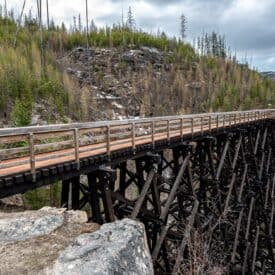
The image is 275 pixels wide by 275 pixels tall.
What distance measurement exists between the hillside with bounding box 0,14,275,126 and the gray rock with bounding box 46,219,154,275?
554 inches

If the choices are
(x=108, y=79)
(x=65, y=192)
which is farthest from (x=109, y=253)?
(x=108, y=79)

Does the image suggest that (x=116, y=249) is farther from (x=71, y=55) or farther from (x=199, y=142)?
(x=71, y=55)

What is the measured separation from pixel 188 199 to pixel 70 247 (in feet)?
23.2

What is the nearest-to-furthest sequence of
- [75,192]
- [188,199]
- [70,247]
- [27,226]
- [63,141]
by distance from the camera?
[70,247]
[27,226]
[63,141]
[75,192]
[188,199]

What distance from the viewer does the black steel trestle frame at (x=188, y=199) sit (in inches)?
348

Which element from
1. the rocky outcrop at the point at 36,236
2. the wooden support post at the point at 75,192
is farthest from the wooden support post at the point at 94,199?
the rocky outcrop at the point at 36,236

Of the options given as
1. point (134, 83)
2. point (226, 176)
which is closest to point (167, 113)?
point (134, 83)

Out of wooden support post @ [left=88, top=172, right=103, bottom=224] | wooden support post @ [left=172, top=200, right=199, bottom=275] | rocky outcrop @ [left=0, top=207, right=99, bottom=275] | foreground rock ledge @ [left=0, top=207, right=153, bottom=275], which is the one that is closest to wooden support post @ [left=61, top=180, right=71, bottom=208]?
wooden support post @ [left=88, top=172, right=103, bottom=224]

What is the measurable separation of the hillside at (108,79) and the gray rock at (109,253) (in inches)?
554

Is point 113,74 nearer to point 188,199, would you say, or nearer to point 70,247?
point 188,199

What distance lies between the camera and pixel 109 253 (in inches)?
219

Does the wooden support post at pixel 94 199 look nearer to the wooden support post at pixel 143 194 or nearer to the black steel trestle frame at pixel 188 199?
the black steel trestle frame at pixel 188 199

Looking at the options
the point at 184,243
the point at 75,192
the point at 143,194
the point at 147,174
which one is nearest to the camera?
the point at 75,192

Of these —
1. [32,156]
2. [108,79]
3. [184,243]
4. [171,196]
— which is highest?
[108,79]
